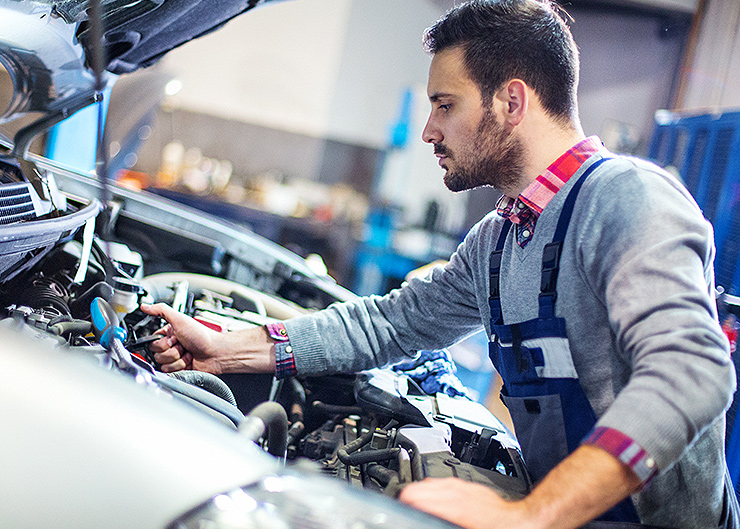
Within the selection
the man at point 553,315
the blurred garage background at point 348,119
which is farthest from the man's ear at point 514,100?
the blurred garage background at point 348,119

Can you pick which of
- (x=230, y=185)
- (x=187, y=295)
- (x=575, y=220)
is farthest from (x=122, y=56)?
(x=230, y=185)

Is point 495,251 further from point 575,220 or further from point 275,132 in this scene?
point 275,132

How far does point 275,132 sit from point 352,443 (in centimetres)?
496

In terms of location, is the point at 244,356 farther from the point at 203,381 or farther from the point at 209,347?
the point at 203,381

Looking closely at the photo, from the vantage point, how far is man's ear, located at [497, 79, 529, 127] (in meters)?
1.09

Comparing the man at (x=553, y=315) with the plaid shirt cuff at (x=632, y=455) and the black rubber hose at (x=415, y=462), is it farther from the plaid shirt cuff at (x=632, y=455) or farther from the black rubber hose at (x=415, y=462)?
the black rubber hose at (x=415, y=462)

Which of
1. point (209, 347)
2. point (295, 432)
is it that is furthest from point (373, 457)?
point (209, 347)

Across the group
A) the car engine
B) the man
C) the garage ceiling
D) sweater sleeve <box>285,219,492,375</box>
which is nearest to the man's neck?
the man

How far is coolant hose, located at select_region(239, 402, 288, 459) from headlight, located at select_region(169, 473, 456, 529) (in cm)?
→ 10

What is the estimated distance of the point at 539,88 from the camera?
3.65 feet

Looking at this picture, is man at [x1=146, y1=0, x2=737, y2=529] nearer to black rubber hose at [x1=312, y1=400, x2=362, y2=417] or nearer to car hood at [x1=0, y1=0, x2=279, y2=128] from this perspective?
black rubber hose at [x1=312, y1=400, x2=362, y2=417]

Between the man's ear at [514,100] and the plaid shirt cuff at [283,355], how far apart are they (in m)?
0.67

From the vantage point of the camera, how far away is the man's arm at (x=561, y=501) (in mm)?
672

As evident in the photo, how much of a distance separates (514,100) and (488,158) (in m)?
0.12
